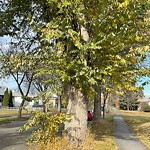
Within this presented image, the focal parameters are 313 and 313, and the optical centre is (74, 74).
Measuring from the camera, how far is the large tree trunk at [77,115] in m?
11.6

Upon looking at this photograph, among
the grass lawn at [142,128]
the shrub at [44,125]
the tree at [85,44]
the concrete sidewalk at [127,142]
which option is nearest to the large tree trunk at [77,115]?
the tree at [85,44]

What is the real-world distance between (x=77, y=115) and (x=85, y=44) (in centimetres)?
305

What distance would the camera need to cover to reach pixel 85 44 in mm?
9859

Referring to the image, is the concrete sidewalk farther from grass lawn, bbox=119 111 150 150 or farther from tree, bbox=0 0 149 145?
tree, bbox=0 0 149 145

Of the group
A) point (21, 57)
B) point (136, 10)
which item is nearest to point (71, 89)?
A: point (21, 57)

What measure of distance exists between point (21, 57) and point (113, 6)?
3.72 m

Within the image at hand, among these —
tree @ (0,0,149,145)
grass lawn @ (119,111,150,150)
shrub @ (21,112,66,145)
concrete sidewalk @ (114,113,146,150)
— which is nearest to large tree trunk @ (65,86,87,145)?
tree @ (0,0,149,145)

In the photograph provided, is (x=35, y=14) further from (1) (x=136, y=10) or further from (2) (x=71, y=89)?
(1) (x=136, y=10)

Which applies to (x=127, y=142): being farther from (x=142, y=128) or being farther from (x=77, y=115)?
(x=142, y=128)

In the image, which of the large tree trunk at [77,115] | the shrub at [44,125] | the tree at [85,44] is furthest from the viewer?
the large tree trunk at [77,115]

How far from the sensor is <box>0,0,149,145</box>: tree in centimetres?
983

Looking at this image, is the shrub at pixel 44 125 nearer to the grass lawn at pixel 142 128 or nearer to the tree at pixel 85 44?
the tree at pixel 85 44

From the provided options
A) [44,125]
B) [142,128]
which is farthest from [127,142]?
[142,128]

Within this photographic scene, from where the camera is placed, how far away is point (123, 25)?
1001cm
